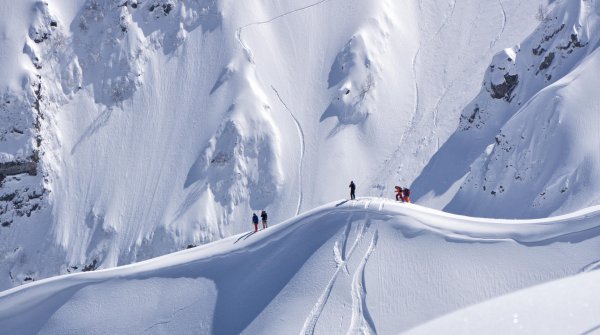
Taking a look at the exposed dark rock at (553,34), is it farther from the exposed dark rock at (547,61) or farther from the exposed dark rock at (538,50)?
the exposed dark rock at (547,61)

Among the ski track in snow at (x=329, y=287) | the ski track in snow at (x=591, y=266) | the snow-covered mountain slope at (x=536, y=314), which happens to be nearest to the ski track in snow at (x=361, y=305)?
the ski track in snow at (x=329, y=287)

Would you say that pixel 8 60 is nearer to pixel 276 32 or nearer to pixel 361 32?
pixel 276 32

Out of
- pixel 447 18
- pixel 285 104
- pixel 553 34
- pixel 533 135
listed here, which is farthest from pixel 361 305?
pixel 447 18

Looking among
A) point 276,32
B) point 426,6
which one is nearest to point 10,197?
point 276,32

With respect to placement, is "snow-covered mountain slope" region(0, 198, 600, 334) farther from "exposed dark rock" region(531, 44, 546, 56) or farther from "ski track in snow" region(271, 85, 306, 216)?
"exposed dark rock" region(531, 44, 546, 56)

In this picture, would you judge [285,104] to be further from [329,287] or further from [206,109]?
[329,287]

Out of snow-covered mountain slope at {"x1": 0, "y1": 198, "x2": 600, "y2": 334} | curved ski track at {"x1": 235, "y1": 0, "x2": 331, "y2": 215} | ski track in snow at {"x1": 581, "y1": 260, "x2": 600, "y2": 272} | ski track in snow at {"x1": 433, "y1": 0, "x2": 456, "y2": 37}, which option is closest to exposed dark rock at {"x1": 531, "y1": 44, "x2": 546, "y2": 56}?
ski track in snow at {"x1": 433, "y1": 0, "x2": 456, "y2": 37}
